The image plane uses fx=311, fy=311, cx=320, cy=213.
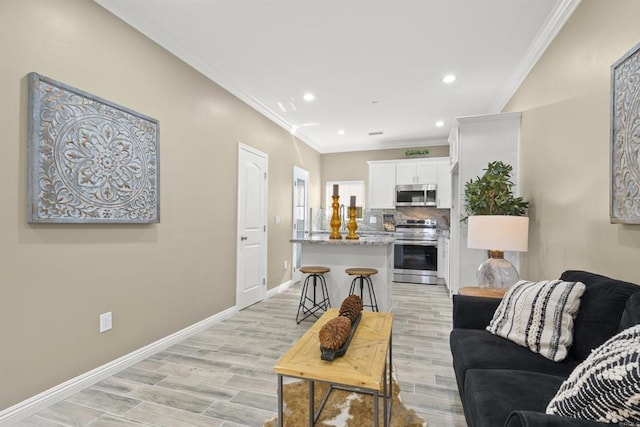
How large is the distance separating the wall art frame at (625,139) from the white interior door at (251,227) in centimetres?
340

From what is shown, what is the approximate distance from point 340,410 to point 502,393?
100cm

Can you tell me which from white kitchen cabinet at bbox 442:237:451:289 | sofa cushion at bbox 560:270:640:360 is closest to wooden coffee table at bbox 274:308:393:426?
sofa cushion at bbox 560:270:640:360

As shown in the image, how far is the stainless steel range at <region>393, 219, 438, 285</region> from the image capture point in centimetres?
549

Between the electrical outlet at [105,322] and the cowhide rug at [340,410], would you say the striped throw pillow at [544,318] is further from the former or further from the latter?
the electrical outlet at [105,322]

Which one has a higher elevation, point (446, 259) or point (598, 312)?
point (598, 312)

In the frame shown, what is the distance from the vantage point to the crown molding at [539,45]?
2.26m

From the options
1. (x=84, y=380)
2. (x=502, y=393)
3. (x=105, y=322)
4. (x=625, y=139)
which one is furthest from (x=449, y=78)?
(x=84, y=380)

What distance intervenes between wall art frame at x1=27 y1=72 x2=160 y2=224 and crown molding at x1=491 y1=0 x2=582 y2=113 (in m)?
3.27

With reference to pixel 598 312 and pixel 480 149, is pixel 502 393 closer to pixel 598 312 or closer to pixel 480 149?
pixel 598 312

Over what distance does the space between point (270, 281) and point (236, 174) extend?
1.76 m

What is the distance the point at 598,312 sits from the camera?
4.67ft

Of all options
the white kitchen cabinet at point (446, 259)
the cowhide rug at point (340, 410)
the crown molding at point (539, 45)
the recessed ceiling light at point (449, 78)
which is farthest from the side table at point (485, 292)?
the white kitchen cabinet at point (446, 259)

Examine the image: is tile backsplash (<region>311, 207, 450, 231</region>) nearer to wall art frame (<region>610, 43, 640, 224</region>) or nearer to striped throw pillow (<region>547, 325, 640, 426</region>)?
wall art frame (<region>610, 43, 640, 224</region>)

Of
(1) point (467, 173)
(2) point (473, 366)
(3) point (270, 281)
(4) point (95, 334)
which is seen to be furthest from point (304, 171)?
(2) point (473, 366)
